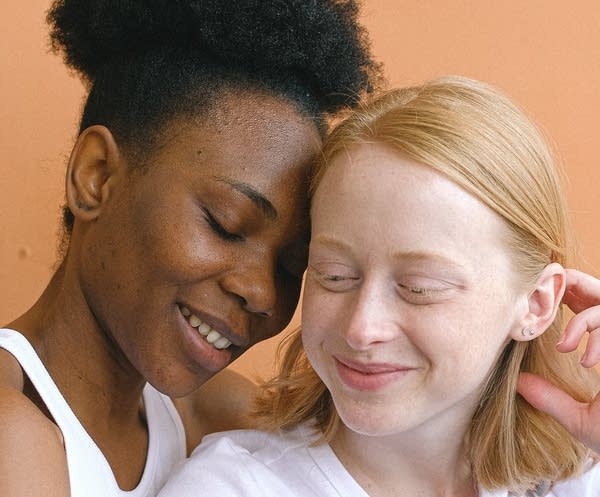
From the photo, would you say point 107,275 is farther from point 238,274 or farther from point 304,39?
point 304,39

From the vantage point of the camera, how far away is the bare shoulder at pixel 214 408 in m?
1.52

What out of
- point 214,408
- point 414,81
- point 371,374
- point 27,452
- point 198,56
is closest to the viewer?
point 27,452

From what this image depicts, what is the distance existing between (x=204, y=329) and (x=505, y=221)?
0.38 m

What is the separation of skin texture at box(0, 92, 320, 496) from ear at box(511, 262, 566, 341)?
0.93 feet

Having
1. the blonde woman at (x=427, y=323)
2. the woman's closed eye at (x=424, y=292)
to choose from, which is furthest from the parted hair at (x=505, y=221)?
the woman's closed eye at (x=424, y=292)

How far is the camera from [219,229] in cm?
115

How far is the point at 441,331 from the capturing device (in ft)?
3.47

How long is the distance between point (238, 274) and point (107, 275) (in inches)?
6.5

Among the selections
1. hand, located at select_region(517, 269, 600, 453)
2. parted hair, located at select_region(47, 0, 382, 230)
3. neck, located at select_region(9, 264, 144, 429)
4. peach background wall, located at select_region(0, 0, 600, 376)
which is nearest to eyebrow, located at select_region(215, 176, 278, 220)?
parted hair, located at select_region(47, 0, 382, 230)

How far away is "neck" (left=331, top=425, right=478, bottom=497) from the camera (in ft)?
4.02

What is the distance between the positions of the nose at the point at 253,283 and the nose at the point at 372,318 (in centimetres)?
14

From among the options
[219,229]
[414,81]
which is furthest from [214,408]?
[414,81]

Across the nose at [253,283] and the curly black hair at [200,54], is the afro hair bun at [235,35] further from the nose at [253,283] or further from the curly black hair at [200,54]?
the nose at [253,283]

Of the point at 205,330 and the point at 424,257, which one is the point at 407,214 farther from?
the point at 205,330
